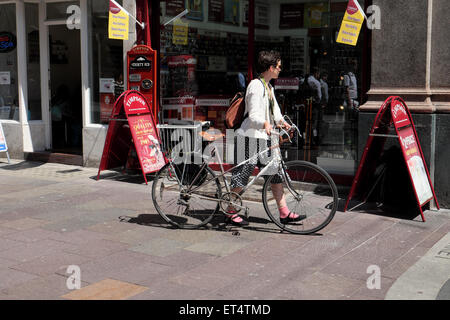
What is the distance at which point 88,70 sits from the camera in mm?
10281

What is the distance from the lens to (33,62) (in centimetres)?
1125

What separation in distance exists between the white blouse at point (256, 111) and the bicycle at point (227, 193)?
0.22 meters

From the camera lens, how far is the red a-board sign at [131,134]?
8547 mm

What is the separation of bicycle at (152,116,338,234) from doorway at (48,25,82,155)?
5619 millimetres

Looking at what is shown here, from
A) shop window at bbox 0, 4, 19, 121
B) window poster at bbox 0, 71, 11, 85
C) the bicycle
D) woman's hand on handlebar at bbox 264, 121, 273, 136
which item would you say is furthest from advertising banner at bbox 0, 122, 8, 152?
woman's hand on handlebar at bbox 264, 121, 273, 136

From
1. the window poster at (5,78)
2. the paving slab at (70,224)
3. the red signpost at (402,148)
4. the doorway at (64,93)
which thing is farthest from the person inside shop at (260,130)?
the window poster at (5,78)

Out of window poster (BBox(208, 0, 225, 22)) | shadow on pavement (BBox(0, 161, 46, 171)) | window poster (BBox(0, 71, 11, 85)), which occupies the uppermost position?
window poster (BBox(208, 0, 225, 22))

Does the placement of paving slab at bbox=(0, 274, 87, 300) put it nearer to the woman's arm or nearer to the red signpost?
the woman's arm

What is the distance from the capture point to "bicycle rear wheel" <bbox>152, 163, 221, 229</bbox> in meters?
6.18
